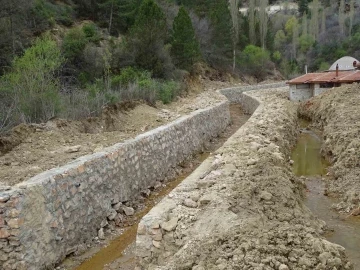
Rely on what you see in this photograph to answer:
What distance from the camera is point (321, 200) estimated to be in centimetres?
983

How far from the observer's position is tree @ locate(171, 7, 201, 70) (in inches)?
1235

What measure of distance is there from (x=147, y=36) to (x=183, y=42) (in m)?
5.85

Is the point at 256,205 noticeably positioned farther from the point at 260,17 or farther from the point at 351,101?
the point at 260,17

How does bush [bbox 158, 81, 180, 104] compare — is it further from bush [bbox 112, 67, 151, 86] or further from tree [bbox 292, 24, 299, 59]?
tree [bbox 292, 24, 299, 59]

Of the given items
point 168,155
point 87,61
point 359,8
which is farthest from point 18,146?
point 359,8

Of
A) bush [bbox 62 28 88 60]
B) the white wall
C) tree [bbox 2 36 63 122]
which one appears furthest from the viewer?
the white wall

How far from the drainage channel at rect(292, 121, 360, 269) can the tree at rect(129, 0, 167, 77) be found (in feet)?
43.5

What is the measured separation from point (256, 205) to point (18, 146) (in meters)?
6.25

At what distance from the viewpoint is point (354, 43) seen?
60.9 meters

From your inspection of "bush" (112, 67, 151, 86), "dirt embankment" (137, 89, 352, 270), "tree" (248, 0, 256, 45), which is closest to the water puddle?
"dirt embankment" (137, 89, 352, 270)

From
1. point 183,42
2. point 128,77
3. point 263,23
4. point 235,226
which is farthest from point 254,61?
point 235,226

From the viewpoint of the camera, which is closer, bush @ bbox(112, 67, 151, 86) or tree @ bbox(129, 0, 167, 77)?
bush @ bbox(112, 67, 151, 86)

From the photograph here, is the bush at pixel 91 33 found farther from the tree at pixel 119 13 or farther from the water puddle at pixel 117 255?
the water puddle at pixel 117 255

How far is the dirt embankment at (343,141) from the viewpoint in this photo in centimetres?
970
